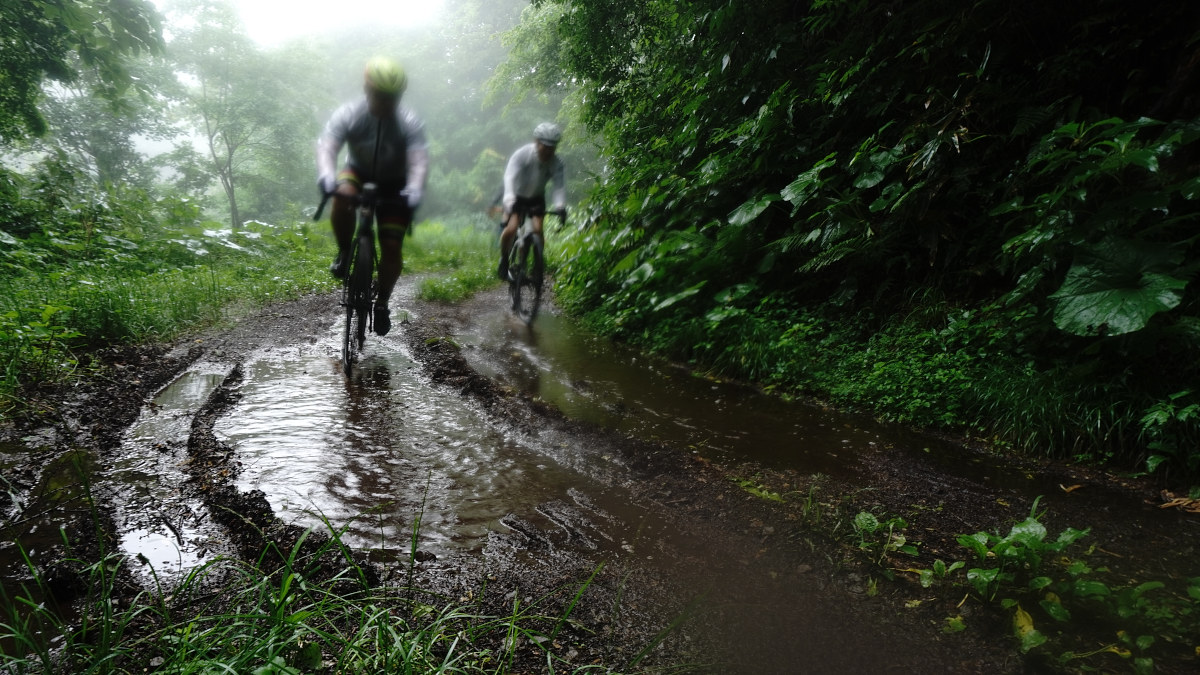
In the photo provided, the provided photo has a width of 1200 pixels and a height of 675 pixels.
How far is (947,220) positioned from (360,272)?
419 cm

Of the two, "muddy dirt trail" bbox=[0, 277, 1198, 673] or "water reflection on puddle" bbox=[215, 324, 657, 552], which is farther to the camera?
"water reflection on puddle" bbox=[215, 324, 657, 552]

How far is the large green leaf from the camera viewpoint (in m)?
2.35

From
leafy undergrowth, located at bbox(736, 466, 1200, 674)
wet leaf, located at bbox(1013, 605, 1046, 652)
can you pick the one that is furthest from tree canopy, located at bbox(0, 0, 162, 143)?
wet leaf, located at bbox(1013, 605, 1046, 652)

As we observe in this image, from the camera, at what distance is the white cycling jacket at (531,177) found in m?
6.25

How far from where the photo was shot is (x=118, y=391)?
3.14 metres

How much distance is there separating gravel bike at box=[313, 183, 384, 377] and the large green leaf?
413 centimetres

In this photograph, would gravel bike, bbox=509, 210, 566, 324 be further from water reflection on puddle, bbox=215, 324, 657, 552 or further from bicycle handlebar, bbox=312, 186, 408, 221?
water reflection on puddle, bbox=215, 324, 657, 552

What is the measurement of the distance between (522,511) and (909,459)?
77.1 inches

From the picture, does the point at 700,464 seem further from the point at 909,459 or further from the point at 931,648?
the point at 931,648

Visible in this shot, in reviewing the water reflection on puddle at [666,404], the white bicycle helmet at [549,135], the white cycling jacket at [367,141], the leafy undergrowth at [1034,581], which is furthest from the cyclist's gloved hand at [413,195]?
the leafy undergrowth at [1034,581]

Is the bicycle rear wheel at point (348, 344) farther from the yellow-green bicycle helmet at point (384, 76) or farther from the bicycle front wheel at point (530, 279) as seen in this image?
the bicycle front wheel at point (530, 279)

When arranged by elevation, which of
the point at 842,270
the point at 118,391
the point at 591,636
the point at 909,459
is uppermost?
the point at 842,270

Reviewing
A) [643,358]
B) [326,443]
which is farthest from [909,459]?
[326,443]

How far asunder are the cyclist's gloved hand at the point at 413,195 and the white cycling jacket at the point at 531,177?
92.7 inches
